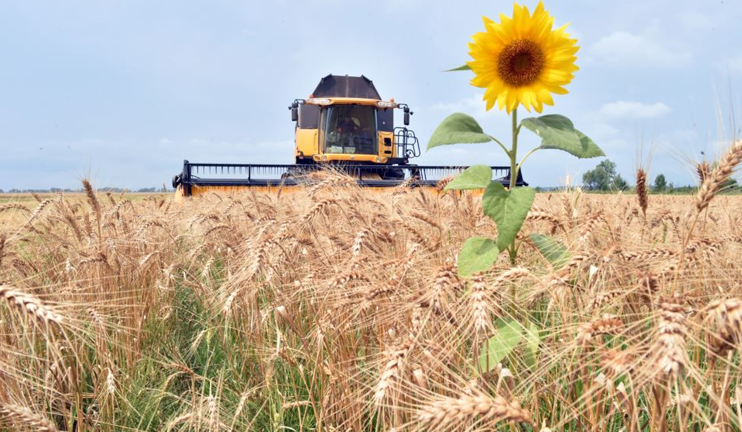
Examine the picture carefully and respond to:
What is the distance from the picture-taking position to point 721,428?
137 cm

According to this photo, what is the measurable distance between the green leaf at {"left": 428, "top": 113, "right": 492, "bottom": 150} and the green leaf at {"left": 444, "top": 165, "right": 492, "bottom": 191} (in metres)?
0.10

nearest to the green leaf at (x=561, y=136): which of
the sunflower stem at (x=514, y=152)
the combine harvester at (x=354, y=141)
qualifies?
the sunflower stem at (x=514, y=152)

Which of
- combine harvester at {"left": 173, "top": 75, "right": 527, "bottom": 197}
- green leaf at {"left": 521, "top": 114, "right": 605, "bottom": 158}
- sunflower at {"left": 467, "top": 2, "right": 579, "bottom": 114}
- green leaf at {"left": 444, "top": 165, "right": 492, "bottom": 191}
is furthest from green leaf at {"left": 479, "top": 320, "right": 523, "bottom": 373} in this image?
combine harvester at {"left": 173, "top": 75, "right": 527, "bottom": 197}

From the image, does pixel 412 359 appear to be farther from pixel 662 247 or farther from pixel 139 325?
pixel 139 325

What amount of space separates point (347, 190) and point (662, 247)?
2353 millimetres

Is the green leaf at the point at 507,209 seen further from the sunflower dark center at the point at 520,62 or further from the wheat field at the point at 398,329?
the sunflower dark center at the point at 520,62

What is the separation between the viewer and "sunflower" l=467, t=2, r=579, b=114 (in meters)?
2.08

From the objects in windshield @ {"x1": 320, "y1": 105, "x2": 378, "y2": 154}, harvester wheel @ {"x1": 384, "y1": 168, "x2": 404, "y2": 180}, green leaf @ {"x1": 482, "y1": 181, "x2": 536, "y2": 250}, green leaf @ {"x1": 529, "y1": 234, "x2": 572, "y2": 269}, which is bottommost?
green leaf @ {"x1": 529, "y1": 234, "x2": 572, "y2": 269}

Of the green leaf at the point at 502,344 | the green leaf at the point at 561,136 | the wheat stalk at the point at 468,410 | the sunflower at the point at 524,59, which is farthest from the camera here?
the sunflower at the point at 524,59

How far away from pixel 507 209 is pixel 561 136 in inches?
13.4

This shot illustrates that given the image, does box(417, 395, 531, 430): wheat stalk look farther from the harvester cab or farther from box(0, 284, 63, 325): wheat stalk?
the harvester cab

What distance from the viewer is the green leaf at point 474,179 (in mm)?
1815

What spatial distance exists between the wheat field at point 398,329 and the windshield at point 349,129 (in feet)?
30.9

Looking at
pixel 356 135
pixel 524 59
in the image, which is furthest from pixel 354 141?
pixel 524 59
